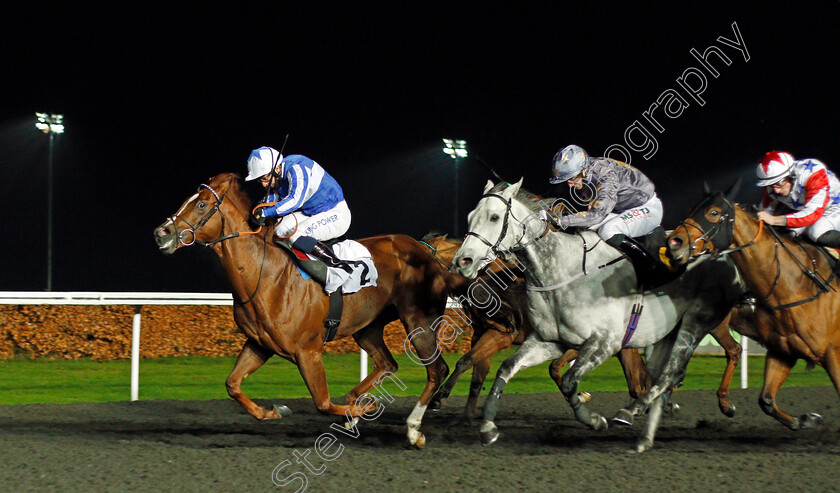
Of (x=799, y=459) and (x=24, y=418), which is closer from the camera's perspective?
(x=799, y=459)

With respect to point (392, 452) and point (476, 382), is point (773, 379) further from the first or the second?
point (392, 452)

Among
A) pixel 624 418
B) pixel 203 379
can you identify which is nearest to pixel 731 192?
pixel 624 418

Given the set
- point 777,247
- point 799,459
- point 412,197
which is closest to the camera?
point 799,459

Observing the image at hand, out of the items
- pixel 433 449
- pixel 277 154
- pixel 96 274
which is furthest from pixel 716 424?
pixel 96 274

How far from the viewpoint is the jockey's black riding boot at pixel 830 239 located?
15.5 feet

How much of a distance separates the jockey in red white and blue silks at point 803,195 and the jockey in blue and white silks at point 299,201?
2.61m

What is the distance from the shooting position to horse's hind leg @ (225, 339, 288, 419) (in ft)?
15.8

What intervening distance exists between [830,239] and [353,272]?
2947 mm

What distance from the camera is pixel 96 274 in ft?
67.2

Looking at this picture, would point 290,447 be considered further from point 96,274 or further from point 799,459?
Answer: point 96,274

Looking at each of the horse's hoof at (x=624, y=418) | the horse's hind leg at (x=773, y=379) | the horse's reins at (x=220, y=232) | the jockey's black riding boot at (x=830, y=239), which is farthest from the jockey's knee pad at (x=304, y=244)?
the jockey's black riding boot at (x=830, y=239)

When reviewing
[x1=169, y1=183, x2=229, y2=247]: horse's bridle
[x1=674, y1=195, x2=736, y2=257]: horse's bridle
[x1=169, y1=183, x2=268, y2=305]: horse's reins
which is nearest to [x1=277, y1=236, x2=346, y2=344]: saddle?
[x1=169, y1=183, x2=268, y2=305]: horse's reins

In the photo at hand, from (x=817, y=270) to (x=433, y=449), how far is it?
8.25 ft

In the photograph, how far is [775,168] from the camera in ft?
15.5
